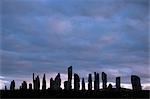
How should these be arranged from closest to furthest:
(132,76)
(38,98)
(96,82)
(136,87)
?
1. (38,98)
2. (136,87)
3. (132,76)
4. (96,82)

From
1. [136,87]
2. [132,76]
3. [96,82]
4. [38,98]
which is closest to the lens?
[38,98]

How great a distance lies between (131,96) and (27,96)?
58.8ft

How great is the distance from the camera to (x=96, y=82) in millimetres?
110062

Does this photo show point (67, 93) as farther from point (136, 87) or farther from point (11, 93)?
point (136, 87)

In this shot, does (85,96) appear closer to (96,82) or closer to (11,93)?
(11,93)

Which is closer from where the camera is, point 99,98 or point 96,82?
point 99,98

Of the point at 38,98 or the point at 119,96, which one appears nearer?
the point at 38,98

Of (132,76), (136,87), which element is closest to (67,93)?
(136,87)

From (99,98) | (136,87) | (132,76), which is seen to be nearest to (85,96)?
(99,98)

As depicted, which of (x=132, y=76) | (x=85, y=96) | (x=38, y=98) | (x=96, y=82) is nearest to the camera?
(x=38, y=98)

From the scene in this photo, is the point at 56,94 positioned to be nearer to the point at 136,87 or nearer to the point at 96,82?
the point at 136,87

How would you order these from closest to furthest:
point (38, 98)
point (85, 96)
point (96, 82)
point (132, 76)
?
point (38, 98)
point (85, 96)
point (132, 76)
point (96, 82)

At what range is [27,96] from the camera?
69.2m

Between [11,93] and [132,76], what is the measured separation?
132ft
